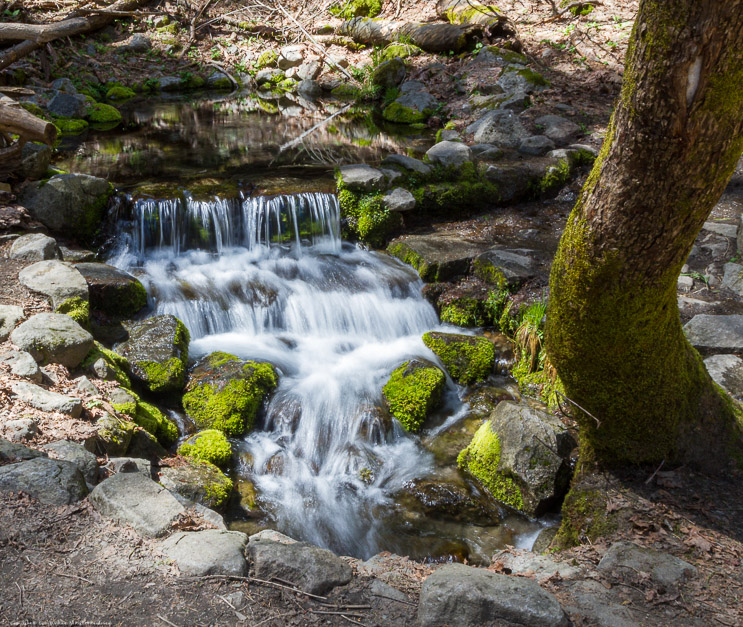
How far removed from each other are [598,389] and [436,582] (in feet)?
5.16

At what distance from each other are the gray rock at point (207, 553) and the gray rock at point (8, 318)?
2.71 metres

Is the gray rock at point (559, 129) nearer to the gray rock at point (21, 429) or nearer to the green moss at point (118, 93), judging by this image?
the gray rock at point (21, 429)

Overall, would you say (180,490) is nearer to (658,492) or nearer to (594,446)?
(594,446)

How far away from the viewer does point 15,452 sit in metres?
3.26

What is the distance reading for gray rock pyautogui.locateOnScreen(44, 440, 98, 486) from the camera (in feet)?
11.0

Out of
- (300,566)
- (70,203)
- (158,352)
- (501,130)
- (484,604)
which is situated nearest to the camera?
(484,604)

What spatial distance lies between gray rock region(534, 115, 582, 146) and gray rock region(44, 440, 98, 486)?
9.19 metres

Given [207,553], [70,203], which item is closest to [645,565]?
Result: [207,553]

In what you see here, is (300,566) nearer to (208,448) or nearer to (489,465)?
(208,448)

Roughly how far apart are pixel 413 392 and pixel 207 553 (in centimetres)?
307

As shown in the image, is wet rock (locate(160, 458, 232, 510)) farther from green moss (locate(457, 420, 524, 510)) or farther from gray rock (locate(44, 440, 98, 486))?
green moss (locate(457, 420, 524, 510))

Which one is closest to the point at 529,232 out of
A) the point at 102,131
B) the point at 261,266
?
the point at 261,266

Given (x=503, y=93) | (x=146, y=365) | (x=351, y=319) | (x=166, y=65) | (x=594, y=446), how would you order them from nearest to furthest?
(x=594, y=446)
(x=146, y=365)
(x=351, y=319)
(x=503, y=93)
(x=166, y=65)

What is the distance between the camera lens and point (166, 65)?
17.8m
